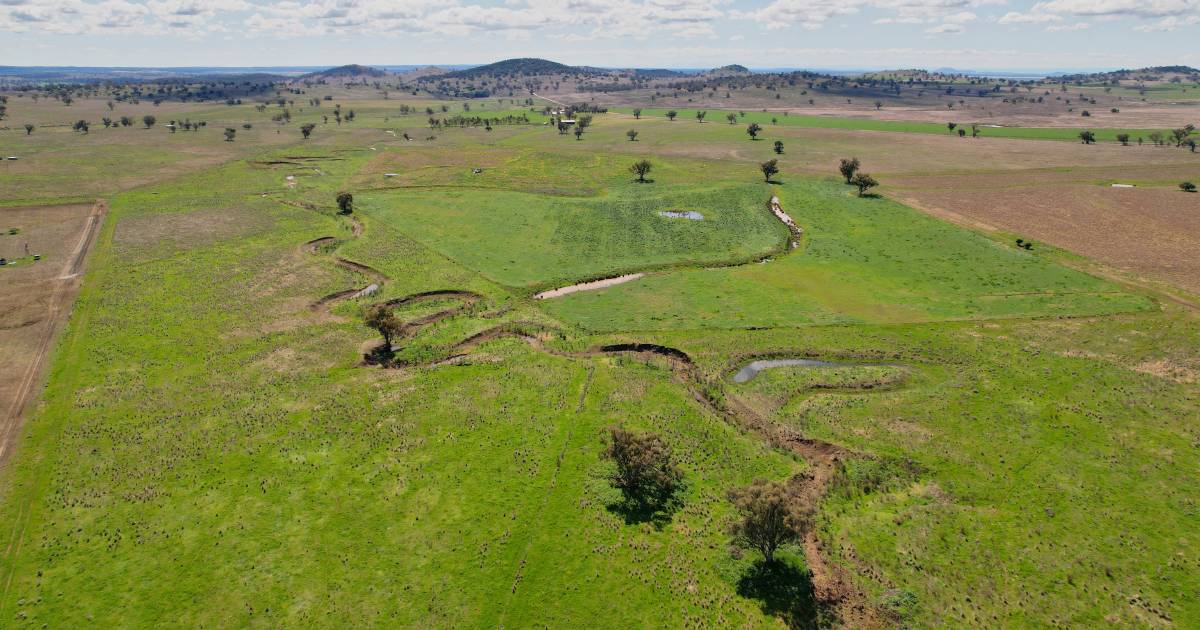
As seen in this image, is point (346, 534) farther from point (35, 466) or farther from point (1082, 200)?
point (1082, 200)

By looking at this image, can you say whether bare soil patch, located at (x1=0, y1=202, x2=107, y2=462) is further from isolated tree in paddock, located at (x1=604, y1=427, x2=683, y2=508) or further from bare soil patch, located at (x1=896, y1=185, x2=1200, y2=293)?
bare soil patch, located at (x1=896, y1=185, x2=1200, y2=293)

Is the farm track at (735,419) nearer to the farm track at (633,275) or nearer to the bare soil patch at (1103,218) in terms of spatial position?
the farm track at (633,275)

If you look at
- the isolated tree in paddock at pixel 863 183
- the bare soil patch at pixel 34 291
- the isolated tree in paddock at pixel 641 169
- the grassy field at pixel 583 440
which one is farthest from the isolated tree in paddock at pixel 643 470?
the isolated tree in paddock at pixel 641 169

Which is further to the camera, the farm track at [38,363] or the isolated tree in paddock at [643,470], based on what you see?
the isolated tree in paddock at [643,470]

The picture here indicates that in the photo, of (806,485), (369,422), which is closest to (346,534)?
(369,422)

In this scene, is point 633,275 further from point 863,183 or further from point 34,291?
point 34,291

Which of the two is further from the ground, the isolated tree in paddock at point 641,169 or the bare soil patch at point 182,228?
the isolated tree in paddock at point 641,169

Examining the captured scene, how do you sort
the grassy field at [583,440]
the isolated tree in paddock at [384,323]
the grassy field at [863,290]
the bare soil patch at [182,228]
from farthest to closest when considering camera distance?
the bare soil patch at [182,228]
the grassy field at [863,290]
the isolated tree in paddock at [384,323]
the grassy field at [583,440]

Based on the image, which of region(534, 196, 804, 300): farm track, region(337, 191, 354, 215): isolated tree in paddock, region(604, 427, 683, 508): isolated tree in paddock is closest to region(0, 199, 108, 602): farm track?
region(604, 427, 683, 508): isolated tree in paddock
